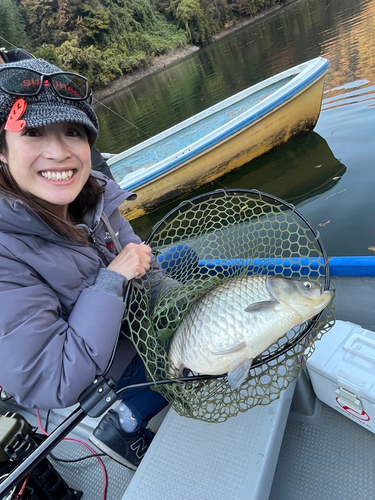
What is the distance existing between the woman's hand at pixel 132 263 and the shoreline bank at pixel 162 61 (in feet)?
130

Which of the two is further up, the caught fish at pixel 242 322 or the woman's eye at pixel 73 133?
the woman's eye at pixel 73 133

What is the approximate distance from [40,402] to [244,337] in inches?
32.5

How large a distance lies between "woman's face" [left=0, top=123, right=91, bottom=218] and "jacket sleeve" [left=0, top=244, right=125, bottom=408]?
1.10 ft

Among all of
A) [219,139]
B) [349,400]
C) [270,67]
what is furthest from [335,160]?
[270,67]

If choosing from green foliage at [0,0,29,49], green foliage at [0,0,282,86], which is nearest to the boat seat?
green foliage at [0,0,282,86]

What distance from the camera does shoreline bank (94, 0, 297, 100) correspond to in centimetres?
3837

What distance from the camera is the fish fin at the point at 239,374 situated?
4.10 ft

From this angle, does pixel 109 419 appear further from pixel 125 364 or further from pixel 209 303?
pixel 209 303

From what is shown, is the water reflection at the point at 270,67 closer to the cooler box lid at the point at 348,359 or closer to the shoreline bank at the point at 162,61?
the cooler box lid at the point at 348,359

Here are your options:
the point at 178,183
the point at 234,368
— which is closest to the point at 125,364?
the point at 234,368

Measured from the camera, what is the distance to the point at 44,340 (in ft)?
3.94

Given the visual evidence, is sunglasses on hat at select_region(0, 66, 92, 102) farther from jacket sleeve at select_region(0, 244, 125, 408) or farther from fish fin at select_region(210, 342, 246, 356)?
fish fin at select_region(210, 342, 246, 356)

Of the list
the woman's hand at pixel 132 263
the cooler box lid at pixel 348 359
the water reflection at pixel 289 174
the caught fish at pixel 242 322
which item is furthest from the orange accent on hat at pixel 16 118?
the water reflection at pixel 289 174

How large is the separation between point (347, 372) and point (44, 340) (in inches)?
58.2
